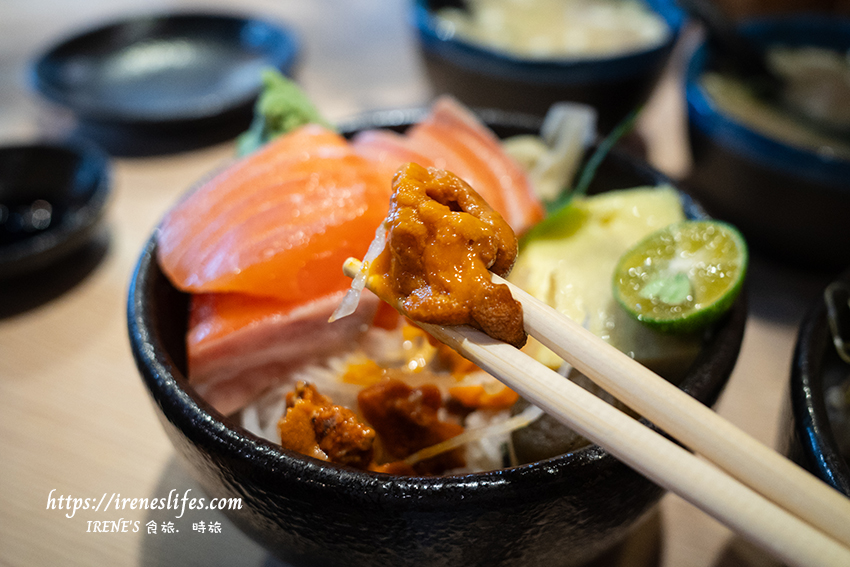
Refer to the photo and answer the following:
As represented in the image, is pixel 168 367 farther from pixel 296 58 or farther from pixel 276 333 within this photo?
pixel 296 58

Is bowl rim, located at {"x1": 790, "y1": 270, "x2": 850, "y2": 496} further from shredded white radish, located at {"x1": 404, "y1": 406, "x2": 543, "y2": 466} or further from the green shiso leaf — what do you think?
the green shiso leaf

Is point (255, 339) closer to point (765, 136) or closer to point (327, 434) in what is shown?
point (327, 434)

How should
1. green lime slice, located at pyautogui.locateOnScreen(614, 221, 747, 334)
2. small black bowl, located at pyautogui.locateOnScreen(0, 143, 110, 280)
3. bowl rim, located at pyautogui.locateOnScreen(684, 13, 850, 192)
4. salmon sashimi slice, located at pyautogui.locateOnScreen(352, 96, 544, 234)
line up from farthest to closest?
small black bowl, located at pyautogui.locateOnScreen(0, 143, 110, 280), bowl rim, located at pyautogui.locateOnScreen(684, 13, 850, 192), salmon sashimi slice, located at pyautogui.locateOnScreen(352, 96, 544, 234), green lime slice, located at pyautogui.locateOnScreen(614, 221, 747, 334)

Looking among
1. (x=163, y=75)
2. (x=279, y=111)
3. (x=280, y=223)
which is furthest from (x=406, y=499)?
(x=163, y=75)

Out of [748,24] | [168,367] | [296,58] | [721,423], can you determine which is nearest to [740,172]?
[748,24]

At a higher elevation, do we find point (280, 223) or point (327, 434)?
point (280, 223)

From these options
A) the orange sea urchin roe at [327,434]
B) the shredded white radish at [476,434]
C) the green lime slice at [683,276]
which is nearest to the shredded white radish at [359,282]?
the orange sea urchin roe at [327,434]

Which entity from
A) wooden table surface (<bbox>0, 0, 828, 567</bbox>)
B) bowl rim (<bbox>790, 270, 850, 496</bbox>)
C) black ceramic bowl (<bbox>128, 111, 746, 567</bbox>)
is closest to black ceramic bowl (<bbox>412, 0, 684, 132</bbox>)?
wooden table surface (<bbox>0, 0, 828, 567</bbox>)
